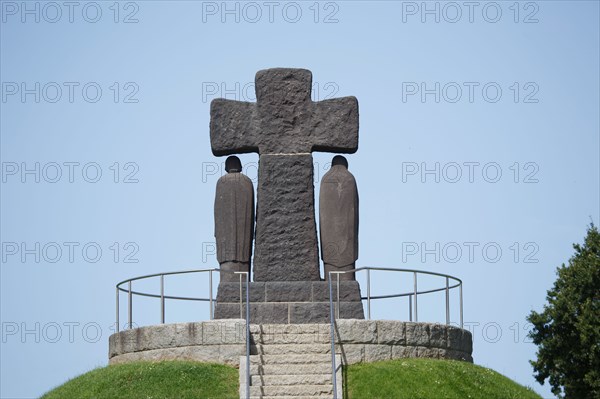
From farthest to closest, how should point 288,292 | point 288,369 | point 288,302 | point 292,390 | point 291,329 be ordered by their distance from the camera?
point 288,292 < point 288,302 < point 291,329 < point 288,369 < point 292,390

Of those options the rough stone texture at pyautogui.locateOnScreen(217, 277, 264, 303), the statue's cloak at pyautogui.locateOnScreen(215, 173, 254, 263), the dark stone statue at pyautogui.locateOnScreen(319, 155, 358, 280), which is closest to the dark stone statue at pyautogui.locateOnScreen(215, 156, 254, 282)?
the statue's cloak at pyautogui.locateOnScreen(215, 173, 254, 263)

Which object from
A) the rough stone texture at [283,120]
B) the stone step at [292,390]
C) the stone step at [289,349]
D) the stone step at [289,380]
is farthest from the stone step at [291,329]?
the rough stone texture at [283,120]

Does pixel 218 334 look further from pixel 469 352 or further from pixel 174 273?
pixel 469 352

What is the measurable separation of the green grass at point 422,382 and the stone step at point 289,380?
423 mm

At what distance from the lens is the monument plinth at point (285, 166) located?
24156 mm

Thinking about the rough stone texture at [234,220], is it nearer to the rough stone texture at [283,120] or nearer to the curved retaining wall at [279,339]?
the rough stone texture at [283,120]

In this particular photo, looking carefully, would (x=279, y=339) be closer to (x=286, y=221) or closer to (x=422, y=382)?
(x=422, y=382)

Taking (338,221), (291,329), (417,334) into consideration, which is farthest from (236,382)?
(338,221)

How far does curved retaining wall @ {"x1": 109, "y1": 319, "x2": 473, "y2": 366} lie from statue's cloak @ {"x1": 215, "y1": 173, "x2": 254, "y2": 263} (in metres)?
2.54

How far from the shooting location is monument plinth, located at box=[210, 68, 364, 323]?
79.3 feet

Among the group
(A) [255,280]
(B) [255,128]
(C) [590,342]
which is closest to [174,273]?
(A) [255,280]

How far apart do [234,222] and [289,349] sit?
12.2 ft

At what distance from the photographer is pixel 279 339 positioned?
22438mm

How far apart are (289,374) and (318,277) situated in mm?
3574
